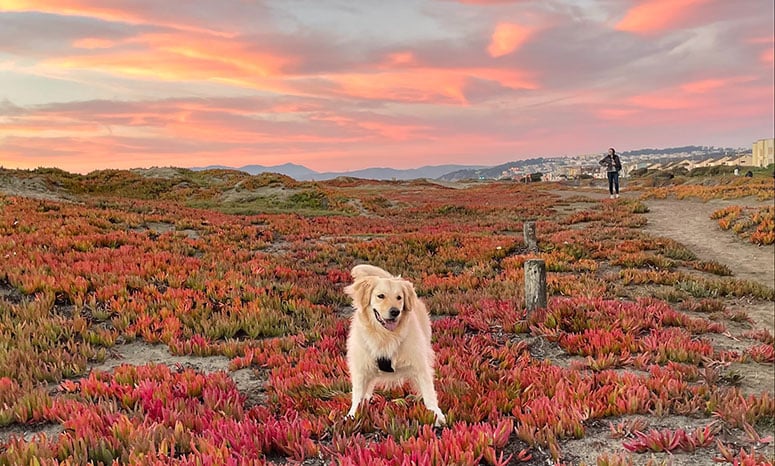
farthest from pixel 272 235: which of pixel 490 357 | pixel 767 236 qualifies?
pixel 767 236

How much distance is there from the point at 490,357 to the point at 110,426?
5.04m

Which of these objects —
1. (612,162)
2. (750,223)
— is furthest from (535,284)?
(612,162)

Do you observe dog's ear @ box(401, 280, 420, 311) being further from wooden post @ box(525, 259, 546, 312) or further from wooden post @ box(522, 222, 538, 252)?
wooden post @ box(522, 222, 538, 252)

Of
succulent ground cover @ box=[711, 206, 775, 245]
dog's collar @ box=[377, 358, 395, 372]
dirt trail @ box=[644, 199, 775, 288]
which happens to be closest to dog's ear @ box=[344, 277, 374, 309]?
dog's collar @ box=[377, 358, 395, 372]

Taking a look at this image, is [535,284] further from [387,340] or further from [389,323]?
[389,323]

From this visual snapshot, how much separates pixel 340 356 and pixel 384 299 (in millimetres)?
2674

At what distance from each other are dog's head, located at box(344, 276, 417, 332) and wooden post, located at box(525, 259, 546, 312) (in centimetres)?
529

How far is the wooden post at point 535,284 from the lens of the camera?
366 inches

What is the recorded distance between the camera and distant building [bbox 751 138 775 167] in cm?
16825

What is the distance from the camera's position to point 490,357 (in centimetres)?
725

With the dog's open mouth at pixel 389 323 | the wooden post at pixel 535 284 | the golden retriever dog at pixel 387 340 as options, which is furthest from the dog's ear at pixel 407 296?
the wooden post at pixel 535 284

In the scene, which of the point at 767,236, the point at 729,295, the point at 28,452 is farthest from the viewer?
the point at 767,236

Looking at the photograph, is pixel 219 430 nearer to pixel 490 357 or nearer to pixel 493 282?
pixel 490 357

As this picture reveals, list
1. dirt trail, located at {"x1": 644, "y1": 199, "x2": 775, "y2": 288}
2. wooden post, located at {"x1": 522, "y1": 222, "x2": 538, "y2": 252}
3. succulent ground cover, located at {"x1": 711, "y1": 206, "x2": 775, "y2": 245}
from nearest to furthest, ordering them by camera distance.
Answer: dirt trail, located at {"x1": 644, "y1": 199, "x2": 775, "y2": 288}, wooden post, located at {"x1": 522, "y1": 222, "x2": 538, "y2": 252}, succulent ground cover, located at {"x1": 711, "y1": 206, "x2": 775, "y2": 245}
